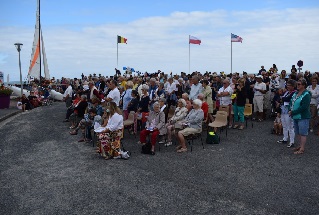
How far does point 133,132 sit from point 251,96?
19.0 feet

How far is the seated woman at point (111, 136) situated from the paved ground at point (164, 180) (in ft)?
1.11

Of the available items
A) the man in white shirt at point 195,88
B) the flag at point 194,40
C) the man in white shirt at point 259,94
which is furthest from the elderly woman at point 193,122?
the flag at point 194,40

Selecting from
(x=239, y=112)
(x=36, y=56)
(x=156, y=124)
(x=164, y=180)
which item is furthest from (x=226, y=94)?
(x=36, y=56)

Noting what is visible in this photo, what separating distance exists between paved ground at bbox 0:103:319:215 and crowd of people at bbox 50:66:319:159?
62cm

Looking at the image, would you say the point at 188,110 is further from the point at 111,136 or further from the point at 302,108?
the point at 302,108

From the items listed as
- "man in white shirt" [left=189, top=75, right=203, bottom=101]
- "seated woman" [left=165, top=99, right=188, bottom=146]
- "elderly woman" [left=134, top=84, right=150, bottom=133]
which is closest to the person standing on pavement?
"seated woman" [left=165, top=99, right=188, bottom=146]

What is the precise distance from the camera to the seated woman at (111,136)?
8359 millimetres

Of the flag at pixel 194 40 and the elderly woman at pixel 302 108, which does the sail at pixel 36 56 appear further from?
the elderly woman at pixel 302 108

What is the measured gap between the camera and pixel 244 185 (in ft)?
20.3

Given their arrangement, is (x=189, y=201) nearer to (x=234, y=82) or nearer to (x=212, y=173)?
(x=212, y=173)

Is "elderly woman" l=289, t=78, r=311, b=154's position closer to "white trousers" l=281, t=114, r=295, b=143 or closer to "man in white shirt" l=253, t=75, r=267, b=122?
"white trousers" l=281, t=114, r=295, b=143

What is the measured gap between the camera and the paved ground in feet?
17.3

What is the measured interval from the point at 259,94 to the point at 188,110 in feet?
14.1

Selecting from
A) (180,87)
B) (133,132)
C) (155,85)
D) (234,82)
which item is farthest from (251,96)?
(133,132)
